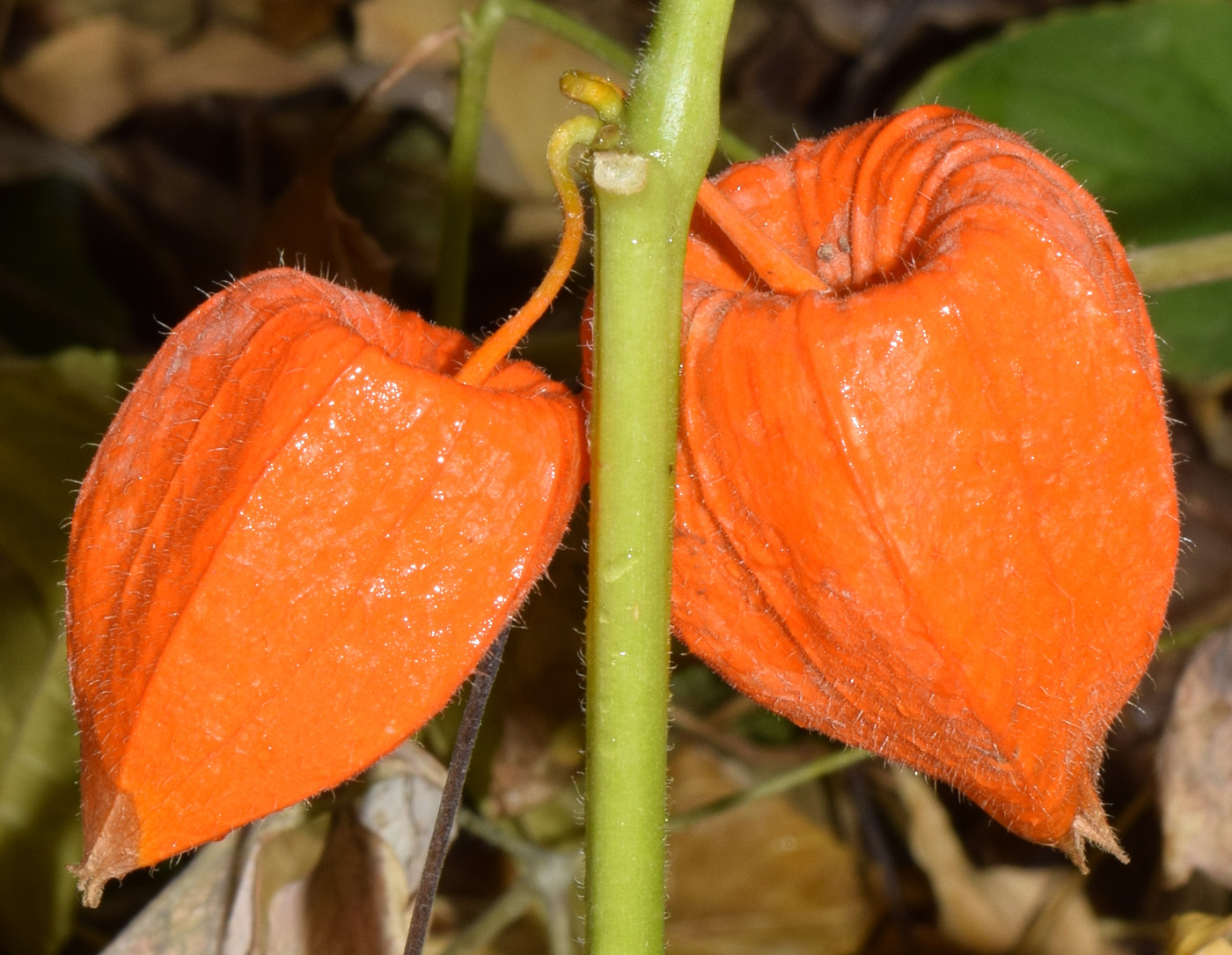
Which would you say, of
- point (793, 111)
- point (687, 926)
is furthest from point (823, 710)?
point (793, 111)

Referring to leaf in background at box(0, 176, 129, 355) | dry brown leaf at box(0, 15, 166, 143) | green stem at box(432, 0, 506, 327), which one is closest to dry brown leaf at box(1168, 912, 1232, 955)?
green stem at box(432, 0, 506, 327)

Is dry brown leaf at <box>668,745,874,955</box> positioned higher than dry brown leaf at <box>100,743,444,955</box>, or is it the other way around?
dry brown leaf at <box>100,743,444,955</box>

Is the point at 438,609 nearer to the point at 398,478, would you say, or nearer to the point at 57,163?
the point at 398,478

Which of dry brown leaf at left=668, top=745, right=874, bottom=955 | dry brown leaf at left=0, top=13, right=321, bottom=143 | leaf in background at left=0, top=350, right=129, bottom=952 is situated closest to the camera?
leaf in background at left=0, top=350, right=129, bottom=952

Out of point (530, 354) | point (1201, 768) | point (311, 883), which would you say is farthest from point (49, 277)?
point (1201, 768)

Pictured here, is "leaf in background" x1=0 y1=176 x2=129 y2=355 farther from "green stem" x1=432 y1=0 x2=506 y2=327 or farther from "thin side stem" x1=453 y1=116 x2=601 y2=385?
"thin side stem" x1=453 y1=116 x2=601 y2=385

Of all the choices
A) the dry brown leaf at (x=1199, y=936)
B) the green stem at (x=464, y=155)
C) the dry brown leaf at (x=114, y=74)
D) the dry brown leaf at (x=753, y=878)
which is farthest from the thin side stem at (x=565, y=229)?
the dry brown leaf at (x=114, y=74)

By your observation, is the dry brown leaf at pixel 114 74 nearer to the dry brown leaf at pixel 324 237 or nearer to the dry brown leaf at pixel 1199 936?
the dry brown leaf at pixel 324 237
